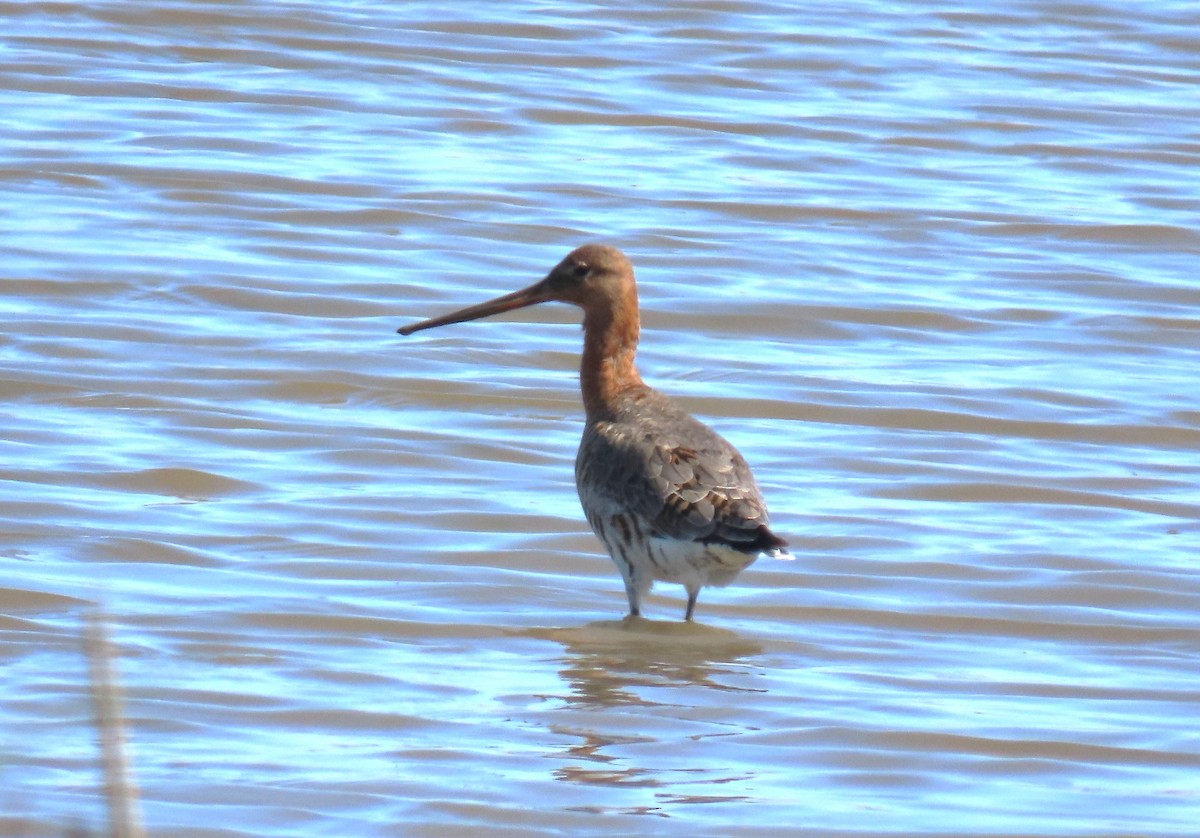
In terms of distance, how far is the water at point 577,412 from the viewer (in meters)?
5.66

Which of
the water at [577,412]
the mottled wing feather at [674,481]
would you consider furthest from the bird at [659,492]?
the water at [577,412]

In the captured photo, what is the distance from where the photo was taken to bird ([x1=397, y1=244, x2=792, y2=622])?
266 inches

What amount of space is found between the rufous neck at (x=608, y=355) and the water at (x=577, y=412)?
1.52ft

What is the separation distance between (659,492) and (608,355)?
1.14 meters

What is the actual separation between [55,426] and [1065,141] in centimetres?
762

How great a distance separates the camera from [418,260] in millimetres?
11156

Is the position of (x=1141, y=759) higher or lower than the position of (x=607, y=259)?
lower

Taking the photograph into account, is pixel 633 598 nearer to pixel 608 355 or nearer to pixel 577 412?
pixel 608 355

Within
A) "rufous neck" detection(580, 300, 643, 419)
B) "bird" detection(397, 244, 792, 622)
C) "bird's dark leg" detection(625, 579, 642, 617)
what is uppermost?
"rufous neck" detection(580, 300, 643, 419)

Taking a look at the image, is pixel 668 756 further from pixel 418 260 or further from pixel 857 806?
pixel 418 260

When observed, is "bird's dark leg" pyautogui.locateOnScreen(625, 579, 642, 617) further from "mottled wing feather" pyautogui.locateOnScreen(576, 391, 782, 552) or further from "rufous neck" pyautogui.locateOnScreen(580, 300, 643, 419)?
"rufous neck" pyautogui.locateOnScreen(580, 300, 643, 419)

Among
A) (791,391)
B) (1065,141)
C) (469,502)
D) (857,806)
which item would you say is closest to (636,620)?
(469,502)

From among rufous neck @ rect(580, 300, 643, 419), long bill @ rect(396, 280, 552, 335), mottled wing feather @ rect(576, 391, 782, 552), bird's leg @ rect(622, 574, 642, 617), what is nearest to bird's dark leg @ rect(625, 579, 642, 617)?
bird's leg @ rect(622, 574, 642, 617)

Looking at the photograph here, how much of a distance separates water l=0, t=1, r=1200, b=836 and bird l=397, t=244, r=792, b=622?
24 cm
